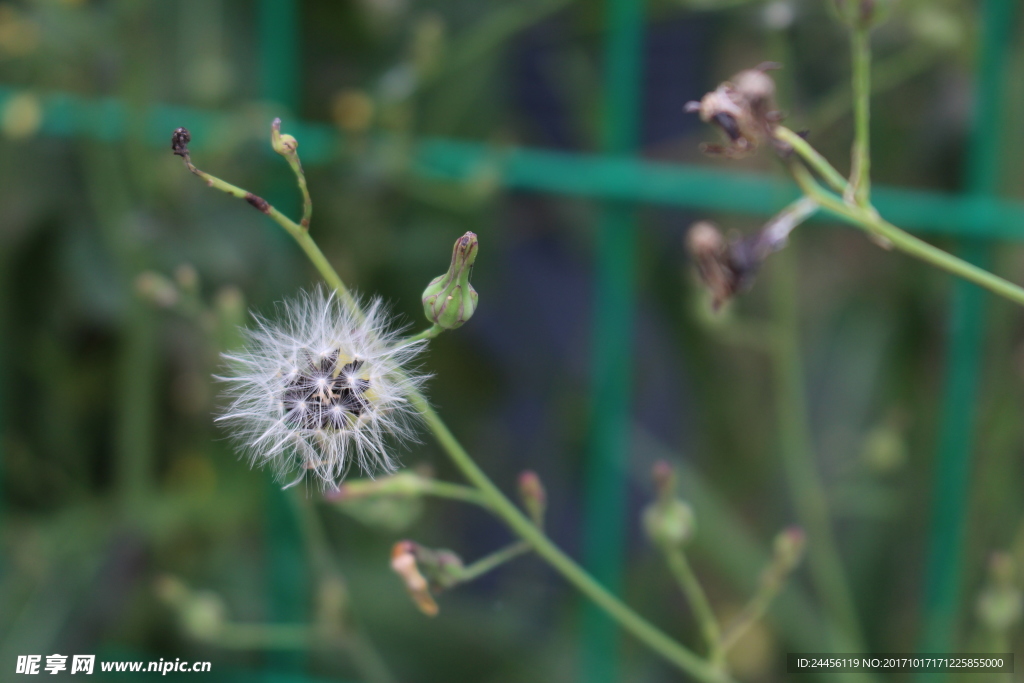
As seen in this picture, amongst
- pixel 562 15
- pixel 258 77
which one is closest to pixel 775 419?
pixel 562 15

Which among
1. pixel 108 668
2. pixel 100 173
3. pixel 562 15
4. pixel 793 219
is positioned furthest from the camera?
pixel 562 15

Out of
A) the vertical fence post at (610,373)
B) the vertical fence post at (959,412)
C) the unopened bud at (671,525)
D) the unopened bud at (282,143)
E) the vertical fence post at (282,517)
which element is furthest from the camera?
the vertical fence post at (282,517)

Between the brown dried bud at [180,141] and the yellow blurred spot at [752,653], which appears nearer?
the brown dried bud at [180,141]

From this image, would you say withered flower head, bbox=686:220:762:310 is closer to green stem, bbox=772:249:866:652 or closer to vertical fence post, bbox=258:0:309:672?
green stem, bbox=772:249:866:652

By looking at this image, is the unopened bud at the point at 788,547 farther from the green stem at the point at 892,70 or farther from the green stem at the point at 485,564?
the green stem at the point at 892,70

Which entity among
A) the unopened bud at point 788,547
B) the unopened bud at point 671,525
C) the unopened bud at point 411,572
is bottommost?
the unopened bud at point 411,572

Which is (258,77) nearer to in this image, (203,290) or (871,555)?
(203,290)

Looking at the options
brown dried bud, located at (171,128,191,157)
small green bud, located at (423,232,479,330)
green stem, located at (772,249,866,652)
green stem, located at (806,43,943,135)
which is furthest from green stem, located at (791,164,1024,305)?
green stem, located at (806,43,943,135)

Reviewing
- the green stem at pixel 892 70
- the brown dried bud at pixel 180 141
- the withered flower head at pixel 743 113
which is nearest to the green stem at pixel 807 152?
the withered flower head at pixel 743 113
